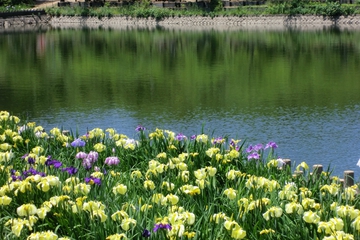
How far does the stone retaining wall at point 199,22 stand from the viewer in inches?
2181

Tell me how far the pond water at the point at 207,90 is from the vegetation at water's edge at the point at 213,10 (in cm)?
1665

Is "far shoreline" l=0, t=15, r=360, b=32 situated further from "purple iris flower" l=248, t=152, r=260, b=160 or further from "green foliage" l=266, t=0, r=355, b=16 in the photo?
"purple iris flower" l=248, t=152, r=260, b=160

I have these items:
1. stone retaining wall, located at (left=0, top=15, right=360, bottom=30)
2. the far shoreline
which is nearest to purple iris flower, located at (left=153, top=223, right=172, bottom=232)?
the far shoreline

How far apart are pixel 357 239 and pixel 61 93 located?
15.5 meters

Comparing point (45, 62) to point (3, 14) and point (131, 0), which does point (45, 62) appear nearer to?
point (3, 14)

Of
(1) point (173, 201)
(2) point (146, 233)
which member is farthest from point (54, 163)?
(2) point (146, 233)

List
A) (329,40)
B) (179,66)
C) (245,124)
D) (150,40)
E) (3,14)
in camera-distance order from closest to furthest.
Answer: (245,124) < (179,66) < (329,40) < (150,40) < (3,14)

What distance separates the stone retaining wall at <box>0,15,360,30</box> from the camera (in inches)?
2181

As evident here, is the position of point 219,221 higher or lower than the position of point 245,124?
higher

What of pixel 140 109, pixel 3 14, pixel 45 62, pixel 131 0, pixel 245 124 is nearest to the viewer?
pixel 245 124

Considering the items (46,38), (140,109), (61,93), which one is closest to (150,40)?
(46,38)

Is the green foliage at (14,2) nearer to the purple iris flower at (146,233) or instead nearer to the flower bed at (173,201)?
the flower bed at (173,201)

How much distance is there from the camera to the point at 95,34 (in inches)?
1982

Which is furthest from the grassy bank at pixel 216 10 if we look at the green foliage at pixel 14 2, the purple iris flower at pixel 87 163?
the purple iris flower at pixel 87 163
